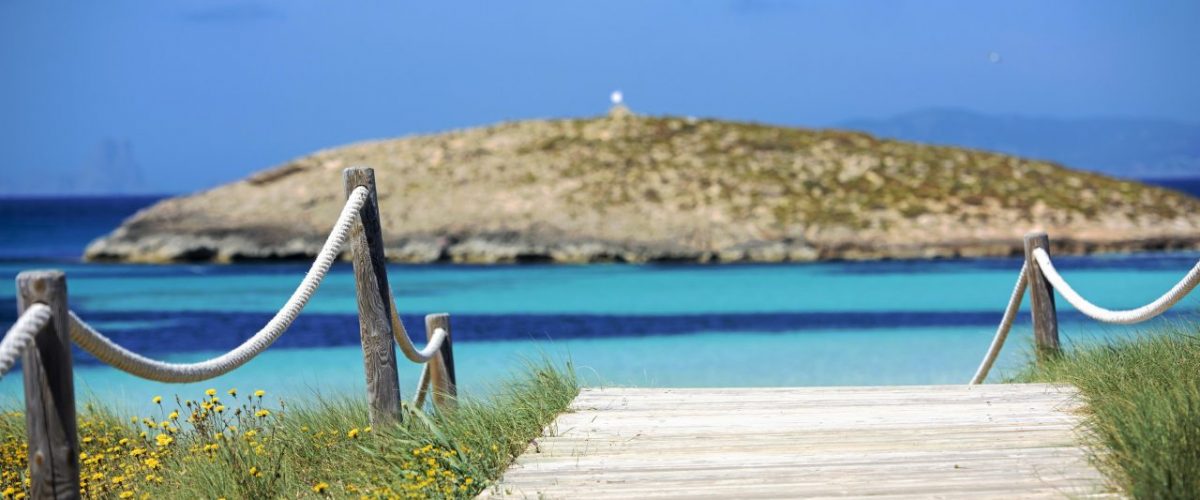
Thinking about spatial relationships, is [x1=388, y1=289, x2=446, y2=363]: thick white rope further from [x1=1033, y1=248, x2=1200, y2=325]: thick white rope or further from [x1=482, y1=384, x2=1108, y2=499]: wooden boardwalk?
[x1=1033, y1=248, x2=1200, y2=325]: thick white rope

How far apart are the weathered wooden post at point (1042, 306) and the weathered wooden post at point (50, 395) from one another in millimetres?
5865

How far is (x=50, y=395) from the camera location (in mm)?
3578

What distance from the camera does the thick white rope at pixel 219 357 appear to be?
369cm

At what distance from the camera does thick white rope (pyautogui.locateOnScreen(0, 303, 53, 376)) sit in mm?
3232

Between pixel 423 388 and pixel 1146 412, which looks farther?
pixel 423 388

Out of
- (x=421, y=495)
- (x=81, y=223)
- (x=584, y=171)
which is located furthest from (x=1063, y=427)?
(x=81, y=223)

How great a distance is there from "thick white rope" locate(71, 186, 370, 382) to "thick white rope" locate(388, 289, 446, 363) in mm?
549

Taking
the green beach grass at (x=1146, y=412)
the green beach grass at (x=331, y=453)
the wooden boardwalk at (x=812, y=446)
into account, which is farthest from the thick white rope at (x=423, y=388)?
the green beach grass at (x=1146, y=412)

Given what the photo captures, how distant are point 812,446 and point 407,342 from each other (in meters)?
2.16

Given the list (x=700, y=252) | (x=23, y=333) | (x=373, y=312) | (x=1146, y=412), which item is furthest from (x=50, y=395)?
(x=700, y=252)

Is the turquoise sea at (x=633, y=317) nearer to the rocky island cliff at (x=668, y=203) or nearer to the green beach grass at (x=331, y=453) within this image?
the rocky island cliff at (x=668, y=203)

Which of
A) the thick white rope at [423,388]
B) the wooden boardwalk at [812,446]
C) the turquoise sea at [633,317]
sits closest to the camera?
the wooden boardwalk at [812,446]

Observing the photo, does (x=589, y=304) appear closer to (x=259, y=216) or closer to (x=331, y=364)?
(x=331, y=364)

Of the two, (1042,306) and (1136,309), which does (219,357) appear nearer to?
(1136,309)
